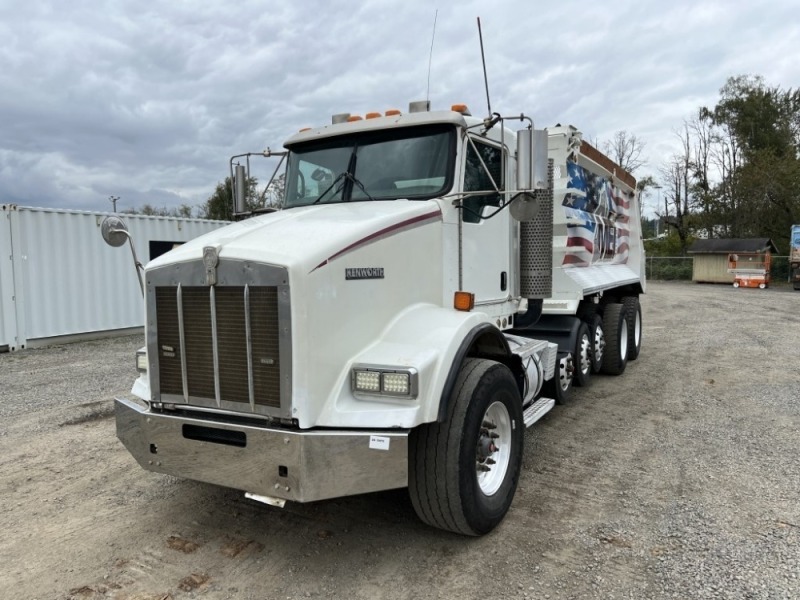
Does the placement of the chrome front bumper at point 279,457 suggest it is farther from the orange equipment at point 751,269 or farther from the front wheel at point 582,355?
the orange equipment at point 751,269

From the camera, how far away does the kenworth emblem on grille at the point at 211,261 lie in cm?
299

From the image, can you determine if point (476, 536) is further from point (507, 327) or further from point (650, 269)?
point (650, 269)

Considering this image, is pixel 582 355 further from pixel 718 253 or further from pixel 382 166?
pixel 718 253

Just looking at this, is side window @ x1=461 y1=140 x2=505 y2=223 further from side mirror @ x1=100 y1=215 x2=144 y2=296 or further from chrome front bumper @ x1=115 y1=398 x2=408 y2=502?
side mirror @ x1=100 y1=215 x2=144 y2=296

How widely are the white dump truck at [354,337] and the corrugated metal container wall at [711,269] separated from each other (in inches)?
1249

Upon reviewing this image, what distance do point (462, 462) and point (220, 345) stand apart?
1479mm

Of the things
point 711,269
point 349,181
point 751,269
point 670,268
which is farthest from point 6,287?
point 670,268

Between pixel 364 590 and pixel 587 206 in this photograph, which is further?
pixel 587 206

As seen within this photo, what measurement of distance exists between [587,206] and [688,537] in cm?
476

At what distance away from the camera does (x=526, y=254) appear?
544 cm

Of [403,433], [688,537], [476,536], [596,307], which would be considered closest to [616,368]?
[596,307]

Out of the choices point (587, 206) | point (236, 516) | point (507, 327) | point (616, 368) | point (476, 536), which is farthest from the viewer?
point (616, 368)

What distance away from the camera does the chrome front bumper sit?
279 cm

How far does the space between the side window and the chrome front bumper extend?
1961 millimetres
